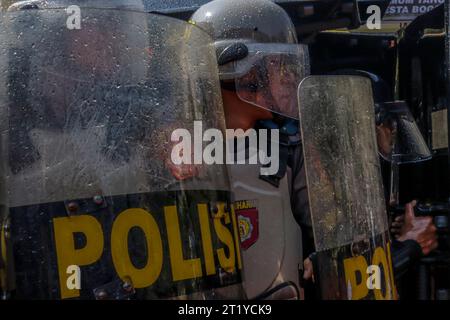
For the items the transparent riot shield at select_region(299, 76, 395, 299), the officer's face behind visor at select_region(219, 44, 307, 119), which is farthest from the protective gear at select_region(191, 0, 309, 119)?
the transparent riot shield at select_region(299, 76, 395, 299)

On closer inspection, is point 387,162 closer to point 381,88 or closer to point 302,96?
point 381,88

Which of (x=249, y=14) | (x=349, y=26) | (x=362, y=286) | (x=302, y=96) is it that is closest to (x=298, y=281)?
(x=362, y=286)

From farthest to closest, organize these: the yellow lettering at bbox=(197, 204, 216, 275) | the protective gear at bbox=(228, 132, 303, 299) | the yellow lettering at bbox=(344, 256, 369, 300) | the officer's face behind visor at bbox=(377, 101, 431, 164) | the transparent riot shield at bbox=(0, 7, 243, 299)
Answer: the officer's face behind visor at bbox=(377, 101, 431, 164)
the protective gear at bbox=(228, 132, 303, 299)
the yellow lettering at bbox=(344, 256, 369, 300)
the yellow lettering at bbox=(197, 204, 216, 275)
the transparent riot shield at bbox=(0, 7, 243, 299)

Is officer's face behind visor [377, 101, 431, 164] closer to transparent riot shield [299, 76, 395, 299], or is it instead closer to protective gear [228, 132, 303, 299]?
protective gear [228, 132, 303, 299]

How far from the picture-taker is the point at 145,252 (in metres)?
1.25

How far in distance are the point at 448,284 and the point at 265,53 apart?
1.51 metres

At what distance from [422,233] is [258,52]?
1.21m

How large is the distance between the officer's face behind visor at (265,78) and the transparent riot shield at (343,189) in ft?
1.89

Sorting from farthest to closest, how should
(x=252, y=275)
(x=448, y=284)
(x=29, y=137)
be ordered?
1. (x=448, y=284)
2. (x=252, y=275)
3. (x=29, y=137)

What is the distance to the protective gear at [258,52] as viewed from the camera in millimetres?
2197

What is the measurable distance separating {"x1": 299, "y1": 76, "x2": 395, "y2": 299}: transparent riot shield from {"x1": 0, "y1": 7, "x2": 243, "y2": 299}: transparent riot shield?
0.22 metres

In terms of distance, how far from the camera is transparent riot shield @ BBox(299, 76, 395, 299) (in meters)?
1.42

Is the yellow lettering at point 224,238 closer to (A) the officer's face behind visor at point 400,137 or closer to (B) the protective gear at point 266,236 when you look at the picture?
(B) the protective gear at point 266,236

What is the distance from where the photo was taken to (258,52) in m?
2.26
